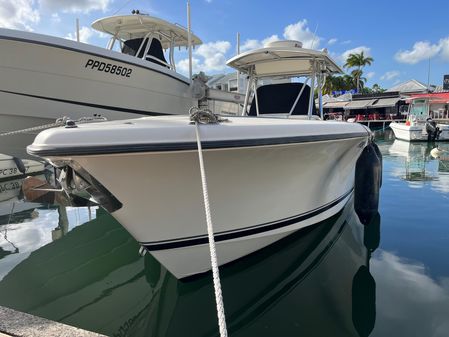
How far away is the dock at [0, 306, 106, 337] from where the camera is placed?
2.00 m

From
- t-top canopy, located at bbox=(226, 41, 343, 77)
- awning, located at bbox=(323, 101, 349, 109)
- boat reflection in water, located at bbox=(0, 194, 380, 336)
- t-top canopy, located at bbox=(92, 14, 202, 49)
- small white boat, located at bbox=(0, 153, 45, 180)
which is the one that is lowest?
boat reflection in water, located at bbox=(0, 194, 380, 336)

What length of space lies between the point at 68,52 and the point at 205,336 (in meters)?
5.32

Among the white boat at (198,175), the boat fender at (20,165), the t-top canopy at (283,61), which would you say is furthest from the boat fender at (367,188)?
the boat fender at (20,165)

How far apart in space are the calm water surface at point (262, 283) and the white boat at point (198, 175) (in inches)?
13.0

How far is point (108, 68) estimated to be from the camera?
21.4 feet

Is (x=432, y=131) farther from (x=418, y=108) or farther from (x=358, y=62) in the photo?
(x=358, y=62)

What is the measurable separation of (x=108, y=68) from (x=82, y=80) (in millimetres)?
527

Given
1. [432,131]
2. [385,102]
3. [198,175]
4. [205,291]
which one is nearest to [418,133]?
[432,131]

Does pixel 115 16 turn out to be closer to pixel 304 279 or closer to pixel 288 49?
pixel 288 49

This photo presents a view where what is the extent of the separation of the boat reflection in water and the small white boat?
588cm

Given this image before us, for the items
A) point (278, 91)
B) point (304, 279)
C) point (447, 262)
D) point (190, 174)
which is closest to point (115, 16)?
point (278, 91)

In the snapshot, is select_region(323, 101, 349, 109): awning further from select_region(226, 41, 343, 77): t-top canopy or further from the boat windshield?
select_region(226, 41, 343, 77): t-top canopy

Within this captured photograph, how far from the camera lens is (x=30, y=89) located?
5953mm

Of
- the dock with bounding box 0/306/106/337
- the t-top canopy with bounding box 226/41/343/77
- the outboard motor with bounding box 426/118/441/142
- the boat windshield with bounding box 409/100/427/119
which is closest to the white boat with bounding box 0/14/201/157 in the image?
the t-top canopy with bounding box 226/41/343/77
